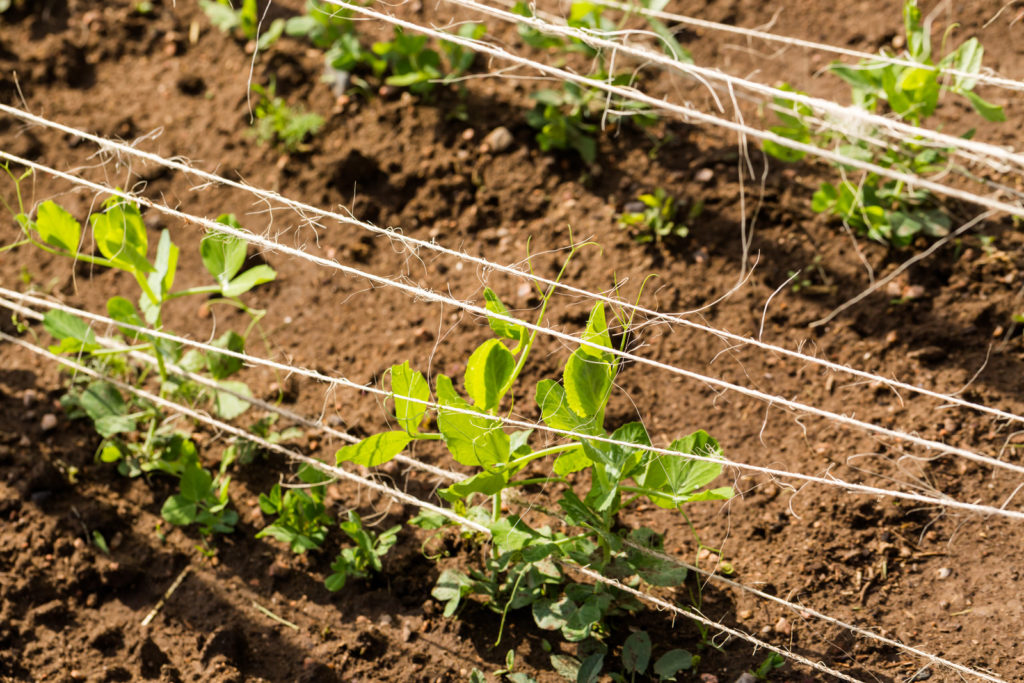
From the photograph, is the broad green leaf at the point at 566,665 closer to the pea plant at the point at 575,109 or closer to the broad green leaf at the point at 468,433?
the broad green leaf at the point at 468,433

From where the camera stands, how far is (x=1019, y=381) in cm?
199

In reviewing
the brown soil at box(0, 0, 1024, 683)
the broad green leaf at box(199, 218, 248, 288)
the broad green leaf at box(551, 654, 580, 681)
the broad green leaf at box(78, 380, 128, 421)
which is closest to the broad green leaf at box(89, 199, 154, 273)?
the broad green leaf at box(199, 218, 248, 288)

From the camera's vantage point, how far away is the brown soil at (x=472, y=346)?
1769 mm

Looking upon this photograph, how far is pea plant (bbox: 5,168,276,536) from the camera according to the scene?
1.81 meters

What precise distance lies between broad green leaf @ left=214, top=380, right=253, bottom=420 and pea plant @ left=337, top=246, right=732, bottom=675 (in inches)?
23.5

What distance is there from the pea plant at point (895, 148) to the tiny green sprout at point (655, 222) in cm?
31

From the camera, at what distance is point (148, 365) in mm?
2219

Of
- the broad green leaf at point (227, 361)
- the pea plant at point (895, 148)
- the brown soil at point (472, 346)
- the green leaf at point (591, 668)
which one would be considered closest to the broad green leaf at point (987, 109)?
the pea plant at point (895, 148)

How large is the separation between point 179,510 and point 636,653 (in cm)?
102

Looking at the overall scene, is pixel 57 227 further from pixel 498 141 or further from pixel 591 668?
pixel 591 668

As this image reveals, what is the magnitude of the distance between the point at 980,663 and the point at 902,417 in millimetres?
557

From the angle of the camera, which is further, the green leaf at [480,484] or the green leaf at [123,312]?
the green leaf at [123,312]

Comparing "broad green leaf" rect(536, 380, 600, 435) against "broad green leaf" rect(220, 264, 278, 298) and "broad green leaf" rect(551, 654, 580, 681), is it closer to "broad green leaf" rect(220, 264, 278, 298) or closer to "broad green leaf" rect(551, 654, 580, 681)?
"broad green leaf" rect(551, 654, 580, 681)

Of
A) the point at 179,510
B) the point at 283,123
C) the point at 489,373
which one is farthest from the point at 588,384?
the point at 283,123
